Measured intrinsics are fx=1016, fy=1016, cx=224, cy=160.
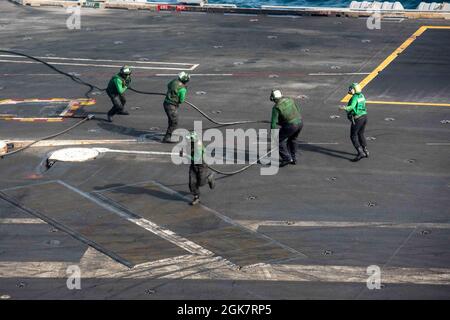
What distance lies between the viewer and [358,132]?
31.0m

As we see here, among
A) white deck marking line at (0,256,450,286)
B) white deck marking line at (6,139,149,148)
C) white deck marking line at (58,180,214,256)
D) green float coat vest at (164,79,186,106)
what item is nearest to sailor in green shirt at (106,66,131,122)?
white deck marking line at (6,139,149,148)

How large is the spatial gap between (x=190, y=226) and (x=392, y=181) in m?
6.59

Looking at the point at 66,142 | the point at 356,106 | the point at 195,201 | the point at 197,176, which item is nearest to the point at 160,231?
the point at 195,201

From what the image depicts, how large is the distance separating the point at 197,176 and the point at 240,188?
6.32 ft

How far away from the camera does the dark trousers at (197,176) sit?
1085 inches

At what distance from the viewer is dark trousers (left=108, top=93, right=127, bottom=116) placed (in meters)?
35.0

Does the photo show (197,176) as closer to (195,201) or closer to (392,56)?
(195,201)

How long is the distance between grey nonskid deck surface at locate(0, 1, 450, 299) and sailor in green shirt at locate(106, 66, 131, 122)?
0.54 meters

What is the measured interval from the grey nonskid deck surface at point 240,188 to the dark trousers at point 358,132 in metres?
0.73

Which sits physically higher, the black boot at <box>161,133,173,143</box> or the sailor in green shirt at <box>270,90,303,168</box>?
the sailor in green shirt at <box>270,90,303,168</box>

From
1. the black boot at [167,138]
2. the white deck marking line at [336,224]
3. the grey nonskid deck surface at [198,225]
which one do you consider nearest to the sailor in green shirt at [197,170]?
the grey nonskid deck surface at [198,225]

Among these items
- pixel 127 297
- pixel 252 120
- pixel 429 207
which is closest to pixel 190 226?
pixel 127 297

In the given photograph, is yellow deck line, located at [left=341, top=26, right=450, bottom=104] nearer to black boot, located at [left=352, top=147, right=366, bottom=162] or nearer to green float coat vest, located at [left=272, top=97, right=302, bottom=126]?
black boot, located at [left=352, top=147, right=366, bottom=162]

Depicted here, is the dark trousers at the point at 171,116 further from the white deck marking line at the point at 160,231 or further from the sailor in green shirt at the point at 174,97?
the white deck marking line at the point at 160,231
